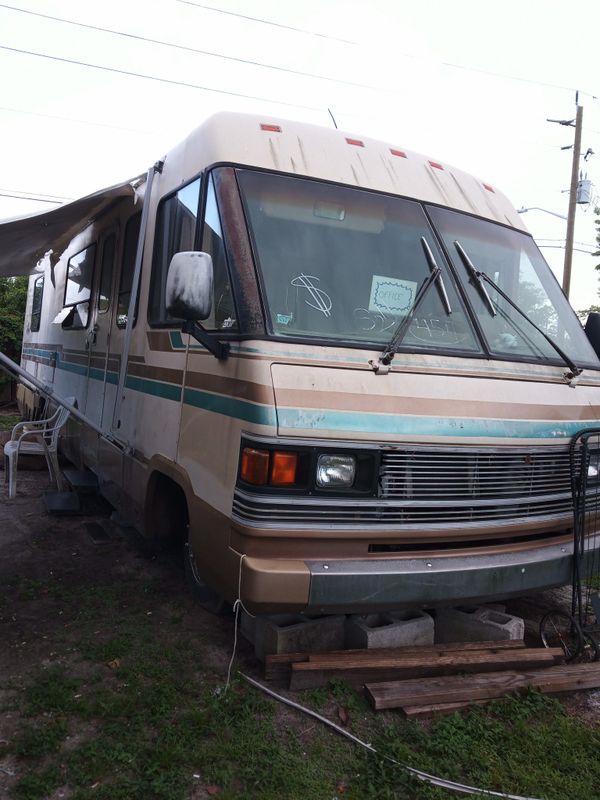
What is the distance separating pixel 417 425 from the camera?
132 inches

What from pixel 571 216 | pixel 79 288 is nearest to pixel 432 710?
pixel 79 288

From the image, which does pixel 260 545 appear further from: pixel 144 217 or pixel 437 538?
pixel 144 217

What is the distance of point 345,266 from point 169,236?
138 centimetres

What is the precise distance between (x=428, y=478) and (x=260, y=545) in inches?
35.3

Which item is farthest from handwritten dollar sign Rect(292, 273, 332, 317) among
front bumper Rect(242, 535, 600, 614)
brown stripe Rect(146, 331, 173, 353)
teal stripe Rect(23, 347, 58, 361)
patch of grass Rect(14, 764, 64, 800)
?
teal stripe Rect(23, 347, 58, 361)

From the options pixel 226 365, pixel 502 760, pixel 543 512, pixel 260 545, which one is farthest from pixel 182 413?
pixel 502 760

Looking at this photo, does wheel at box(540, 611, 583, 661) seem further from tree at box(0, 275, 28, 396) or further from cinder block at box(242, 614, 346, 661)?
tree at box(0, 275, 28, 396)

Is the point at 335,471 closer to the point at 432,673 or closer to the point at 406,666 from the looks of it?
the point at 406,666

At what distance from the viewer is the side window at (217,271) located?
3561 millimetres

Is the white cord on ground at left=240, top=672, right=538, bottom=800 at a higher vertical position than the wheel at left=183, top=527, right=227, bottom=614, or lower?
lower

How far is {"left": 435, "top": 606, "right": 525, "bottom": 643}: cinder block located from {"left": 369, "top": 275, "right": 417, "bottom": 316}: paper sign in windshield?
1.83 m

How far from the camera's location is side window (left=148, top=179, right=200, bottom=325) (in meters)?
4.13

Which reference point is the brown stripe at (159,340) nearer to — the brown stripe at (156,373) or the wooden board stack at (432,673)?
the brown stripe at (156,373)

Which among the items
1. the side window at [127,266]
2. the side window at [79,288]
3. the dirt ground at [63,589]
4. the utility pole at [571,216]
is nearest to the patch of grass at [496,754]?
the dirt ground at [63,589]
